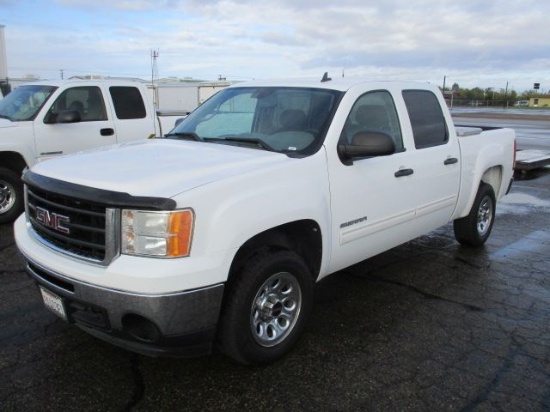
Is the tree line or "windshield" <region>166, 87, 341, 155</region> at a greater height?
the tree line

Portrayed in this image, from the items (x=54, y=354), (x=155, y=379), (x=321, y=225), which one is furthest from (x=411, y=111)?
(x=54, y=354)

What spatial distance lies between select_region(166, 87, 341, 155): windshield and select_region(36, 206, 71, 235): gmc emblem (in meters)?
Result: 1.40

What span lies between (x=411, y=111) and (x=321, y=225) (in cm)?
176

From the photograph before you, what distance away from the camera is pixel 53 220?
3139 millimetres

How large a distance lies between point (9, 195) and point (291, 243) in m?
4.99

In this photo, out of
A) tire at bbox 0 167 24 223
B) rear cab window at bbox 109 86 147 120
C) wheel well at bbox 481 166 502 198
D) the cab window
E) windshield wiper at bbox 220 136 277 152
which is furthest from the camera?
rear cab window at bbox 109 86 147 120

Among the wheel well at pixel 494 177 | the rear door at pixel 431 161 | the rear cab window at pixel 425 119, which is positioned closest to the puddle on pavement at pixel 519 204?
the wheel well at pixel 494 177

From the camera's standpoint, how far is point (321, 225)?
3.57 m

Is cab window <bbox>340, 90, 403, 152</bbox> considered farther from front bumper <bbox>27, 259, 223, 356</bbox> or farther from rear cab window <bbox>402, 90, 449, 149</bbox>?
front bumper <bbox>27, 259, 223, 356</bbox>

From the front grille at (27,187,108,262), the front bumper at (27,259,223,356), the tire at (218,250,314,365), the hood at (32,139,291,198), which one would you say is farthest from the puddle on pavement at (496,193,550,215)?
the front grille at (27,187,108,262)

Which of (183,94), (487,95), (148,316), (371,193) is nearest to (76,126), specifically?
(371,193)

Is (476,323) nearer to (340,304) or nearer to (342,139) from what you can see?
(340,304)

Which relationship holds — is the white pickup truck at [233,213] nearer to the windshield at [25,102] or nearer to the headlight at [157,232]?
the headlight at [157,232]

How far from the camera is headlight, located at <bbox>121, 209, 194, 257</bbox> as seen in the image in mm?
2762
